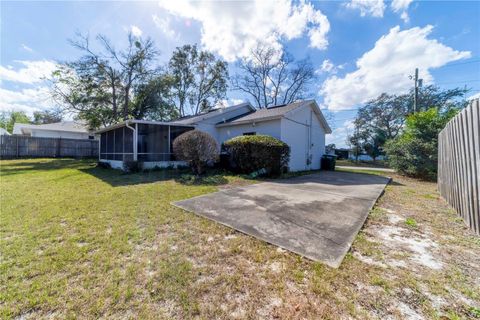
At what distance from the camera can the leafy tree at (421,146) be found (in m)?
9.64

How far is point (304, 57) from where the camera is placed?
22.5 metres

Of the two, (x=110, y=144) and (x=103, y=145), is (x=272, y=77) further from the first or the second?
(x=103, y=145)

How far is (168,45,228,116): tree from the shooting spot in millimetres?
25609

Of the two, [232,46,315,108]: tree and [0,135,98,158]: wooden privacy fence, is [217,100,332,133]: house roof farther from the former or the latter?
[0,135,98,158]: wooden privacy fence

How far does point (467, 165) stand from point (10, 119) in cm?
6688

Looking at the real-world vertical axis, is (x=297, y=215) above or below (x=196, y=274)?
above

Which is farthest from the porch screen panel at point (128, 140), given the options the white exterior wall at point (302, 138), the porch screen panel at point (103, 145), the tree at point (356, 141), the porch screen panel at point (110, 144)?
the tree at point (356, 141)

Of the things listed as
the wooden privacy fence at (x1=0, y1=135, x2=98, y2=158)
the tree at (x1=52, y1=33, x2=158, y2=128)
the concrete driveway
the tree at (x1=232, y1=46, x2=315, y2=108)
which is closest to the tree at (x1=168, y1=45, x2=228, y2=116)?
the tree at (x1=232, y1=46, x2=315, y2=108)

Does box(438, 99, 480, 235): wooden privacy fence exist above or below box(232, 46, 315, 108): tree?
below

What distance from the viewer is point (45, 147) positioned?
18094 millimetres

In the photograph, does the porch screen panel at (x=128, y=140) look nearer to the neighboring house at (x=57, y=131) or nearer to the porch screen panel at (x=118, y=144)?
the porch screen panel at (x=118, y=144)

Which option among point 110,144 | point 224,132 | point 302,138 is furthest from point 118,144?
point 302,138

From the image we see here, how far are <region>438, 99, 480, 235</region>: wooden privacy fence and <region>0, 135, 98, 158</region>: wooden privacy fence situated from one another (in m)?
25.7

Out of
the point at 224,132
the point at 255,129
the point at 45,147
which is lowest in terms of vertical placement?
the point at 45,147
